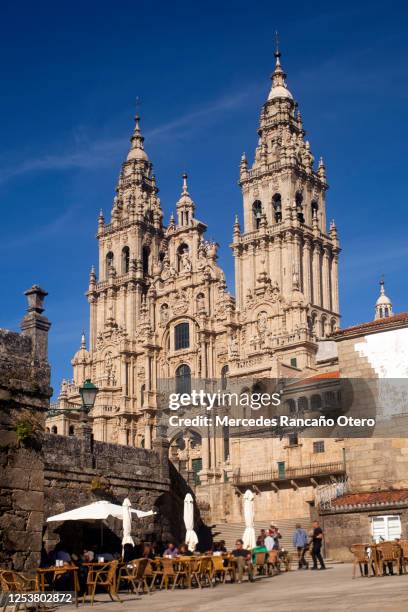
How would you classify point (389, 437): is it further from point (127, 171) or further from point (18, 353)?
point (127, 171)

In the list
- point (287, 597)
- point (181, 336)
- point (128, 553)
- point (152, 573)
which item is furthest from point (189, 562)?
point (181, 336)

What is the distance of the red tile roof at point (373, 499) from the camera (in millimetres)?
26156

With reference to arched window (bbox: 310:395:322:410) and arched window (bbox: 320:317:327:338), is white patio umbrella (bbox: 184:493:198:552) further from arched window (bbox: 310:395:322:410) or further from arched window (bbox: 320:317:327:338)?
arched window (bbox: 320:317:327:338)

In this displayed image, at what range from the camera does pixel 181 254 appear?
2805 inches

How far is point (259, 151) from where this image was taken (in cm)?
Result: 6850

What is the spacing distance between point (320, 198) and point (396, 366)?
132 feet

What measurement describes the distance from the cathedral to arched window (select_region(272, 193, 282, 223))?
0.08 m

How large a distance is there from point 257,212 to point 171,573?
5009cm

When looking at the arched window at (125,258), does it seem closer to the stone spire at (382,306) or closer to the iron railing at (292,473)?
the stone spire at (382,306)

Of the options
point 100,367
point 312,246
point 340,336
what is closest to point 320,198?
point 312,246

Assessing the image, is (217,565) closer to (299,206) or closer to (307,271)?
(307,271)

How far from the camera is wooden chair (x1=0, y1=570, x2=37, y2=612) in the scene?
12.9 m

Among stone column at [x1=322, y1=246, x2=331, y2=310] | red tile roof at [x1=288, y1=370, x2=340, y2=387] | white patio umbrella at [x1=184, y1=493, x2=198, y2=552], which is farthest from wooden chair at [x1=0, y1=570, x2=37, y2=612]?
stone column at [x1=322, y1=246, x2=331, y2=310]

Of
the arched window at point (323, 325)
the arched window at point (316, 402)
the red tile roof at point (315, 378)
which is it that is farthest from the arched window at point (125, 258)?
the arched window at point (316, 402)
